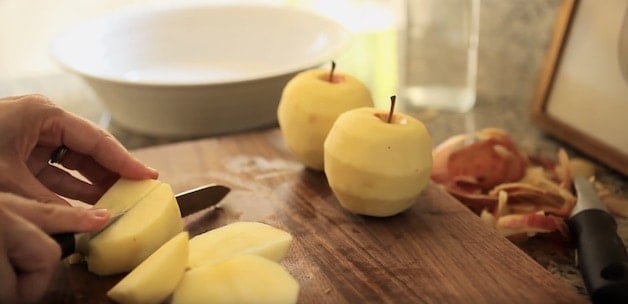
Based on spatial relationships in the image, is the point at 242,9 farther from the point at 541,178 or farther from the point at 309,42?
the point at 541,178

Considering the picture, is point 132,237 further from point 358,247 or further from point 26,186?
point 358,247

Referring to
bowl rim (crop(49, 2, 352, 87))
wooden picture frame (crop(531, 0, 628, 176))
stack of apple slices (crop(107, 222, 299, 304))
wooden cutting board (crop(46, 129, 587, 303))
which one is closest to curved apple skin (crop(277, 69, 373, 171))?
wooden cutting board (crop(46, 129, 587, 303))

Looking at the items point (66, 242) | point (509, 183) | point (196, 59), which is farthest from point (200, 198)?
point (196, 59)

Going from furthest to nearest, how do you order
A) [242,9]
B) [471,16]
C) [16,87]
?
[16,87] < [242,9] < [471,16]

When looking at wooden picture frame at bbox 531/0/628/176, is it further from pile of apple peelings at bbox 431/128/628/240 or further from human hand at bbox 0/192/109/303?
human hand at bbox 0/192/109/303

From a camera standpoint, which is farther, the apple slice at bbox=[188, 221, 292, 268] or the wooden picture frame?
the wooden picture frame

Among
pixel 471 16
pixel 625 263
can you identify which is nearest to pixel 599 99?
pixel 471 16

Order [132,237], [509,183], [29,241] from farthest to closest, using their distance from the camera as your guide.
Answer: [509,183] < [132,237] < [29,241]
